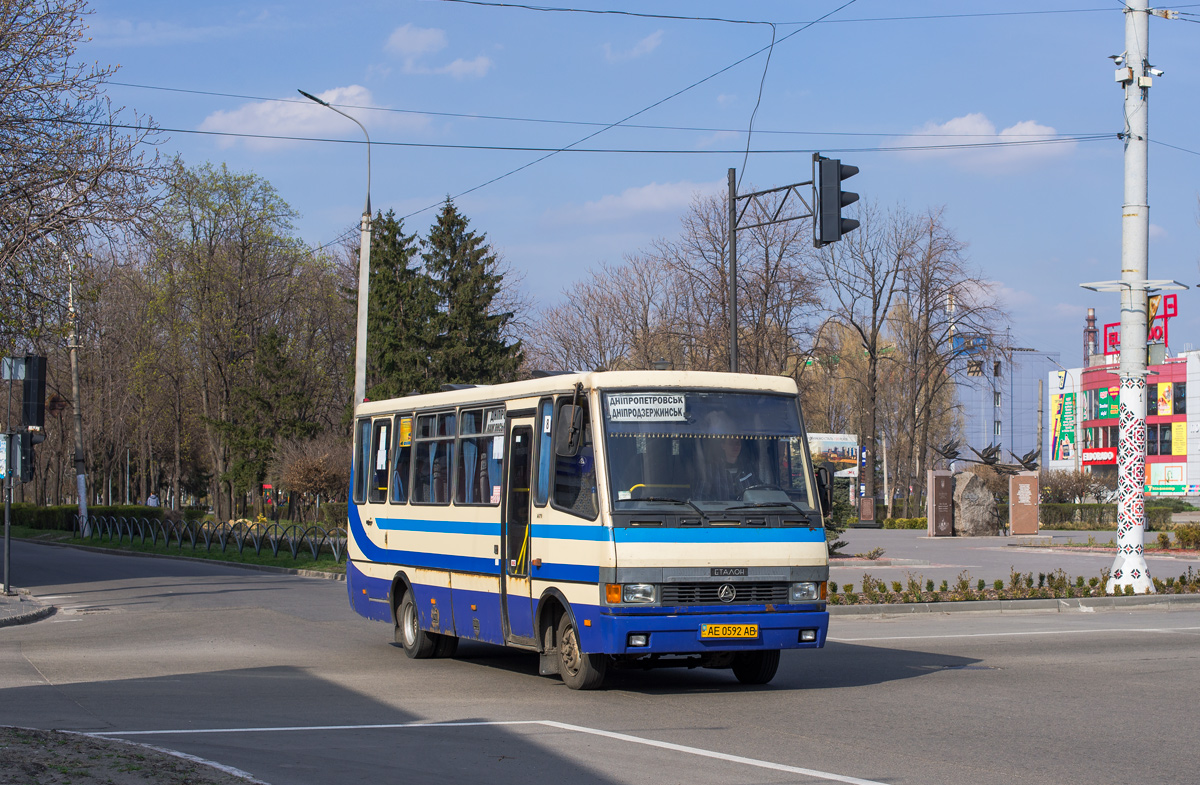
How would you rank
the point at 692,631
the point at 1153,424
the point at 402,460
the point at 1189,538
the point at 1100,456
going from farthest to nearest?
the point at 1100,456 → the point at 1153,424 → the point at 1189,538 → the point at 402,460 → the point at 692,631

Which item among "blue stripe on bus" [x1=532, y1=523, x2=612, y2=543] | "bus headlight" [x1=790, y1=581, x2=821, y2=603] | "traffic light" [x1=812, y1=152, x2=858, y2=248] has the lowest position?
"bus headlight" [x1=790, y1=581, x2=821, y2=603]

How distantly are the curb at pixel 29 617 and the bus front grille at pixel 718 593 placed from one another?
44.3ft

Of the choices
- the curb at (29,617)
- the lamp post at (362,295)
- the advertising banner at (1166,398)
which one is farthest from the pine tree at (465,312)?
the advertising banner at (1166,398)

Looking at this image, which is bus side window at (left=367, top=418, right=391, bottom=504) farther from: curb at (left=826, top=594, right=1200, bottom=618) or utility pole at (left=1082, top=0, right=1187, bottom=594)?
utility pole at (left=1082, top=0, right=1187, bottom=594)

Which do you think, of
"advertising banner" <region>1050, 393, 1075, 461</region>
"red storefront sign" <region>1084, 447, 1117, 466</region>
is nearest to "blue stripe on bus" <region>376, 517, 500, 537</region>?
"red storefront sign" <region>1084, 447, 1117, 466</region>

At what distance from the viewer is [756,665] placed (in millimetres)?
11648

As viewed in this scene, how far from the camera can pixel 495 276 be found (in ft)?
205

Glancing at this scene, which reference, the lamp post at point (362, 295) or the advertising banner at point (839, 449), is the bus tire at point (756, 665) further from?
the advertising banner at point (839, 449)

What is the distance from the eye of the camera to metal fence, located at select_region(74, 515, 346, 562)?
3427cm

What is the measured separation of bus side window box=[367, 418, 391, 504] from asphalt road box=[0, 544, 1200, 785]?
1869 millimetres

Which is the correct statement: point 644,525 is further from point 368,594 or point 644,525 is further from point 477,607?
point 368,594

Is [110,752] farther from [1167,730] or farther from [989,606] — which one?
[989,606]

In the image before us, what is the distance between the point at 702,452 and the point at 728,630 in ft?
5.04

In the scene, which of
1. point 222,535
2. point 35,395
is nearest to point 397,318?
point 222,535
